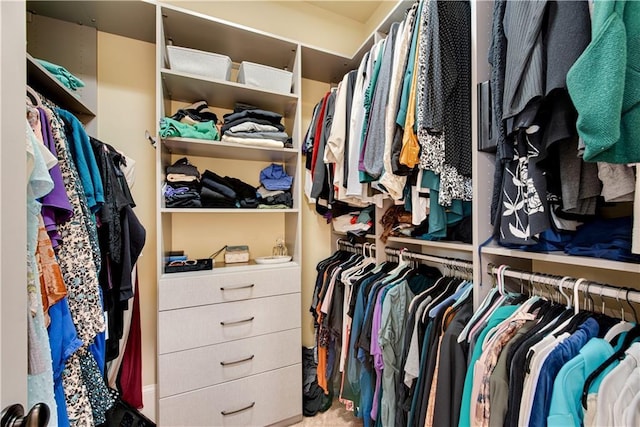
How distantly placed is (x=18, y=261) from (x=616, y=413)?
44.8 inches

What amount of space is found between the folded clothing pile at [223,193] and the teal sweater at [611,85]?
146 centimetres

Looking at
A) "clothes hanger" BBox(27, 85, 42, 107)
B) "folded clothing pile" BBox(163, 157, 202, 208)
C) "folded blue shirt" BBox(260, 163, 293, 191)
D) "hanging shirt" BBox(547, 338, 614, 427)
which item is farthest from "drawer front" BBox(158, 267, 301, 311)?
"hanging shirt" BBox(547, 338, 614, 427)

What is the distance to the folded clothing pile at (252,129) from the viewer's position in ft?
5.09

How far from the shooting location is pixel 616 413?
525mm

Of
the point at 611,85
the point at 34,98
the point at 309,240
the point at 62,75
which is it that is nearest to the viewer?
the point at 611,85

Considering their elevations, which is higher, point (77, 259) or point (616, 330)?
point (77, 259)

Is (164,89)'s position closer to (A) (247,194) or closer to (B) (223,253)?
(A) (247,194)

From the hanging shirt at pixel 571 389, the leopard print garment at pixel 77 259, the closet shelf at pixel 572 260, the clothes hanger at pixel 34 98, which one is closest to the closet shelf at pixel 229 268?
the leopard print garment at pixel 77 259

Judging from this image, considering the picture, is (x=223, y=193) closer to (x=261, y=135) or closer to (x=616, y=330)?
(x=261, y=135)

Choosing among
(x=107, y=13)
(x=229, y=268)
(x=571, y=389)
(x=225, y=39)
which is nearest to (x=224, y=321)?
(x=229, y=268)

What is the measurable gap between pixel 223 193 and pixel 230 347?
2.77ft

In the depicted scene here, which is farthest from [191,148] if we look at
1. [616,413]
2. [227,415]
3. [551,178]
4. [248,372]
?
[616,413]

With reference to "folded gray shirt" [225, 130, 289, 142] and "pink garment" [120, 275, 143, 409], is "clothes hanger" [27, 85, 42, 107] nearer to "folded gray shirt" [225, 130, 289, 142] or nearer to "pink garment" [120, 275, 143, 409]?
"folded gray shirt" [225, 130, 289, 142]

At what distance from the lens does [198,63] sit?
1469mm
